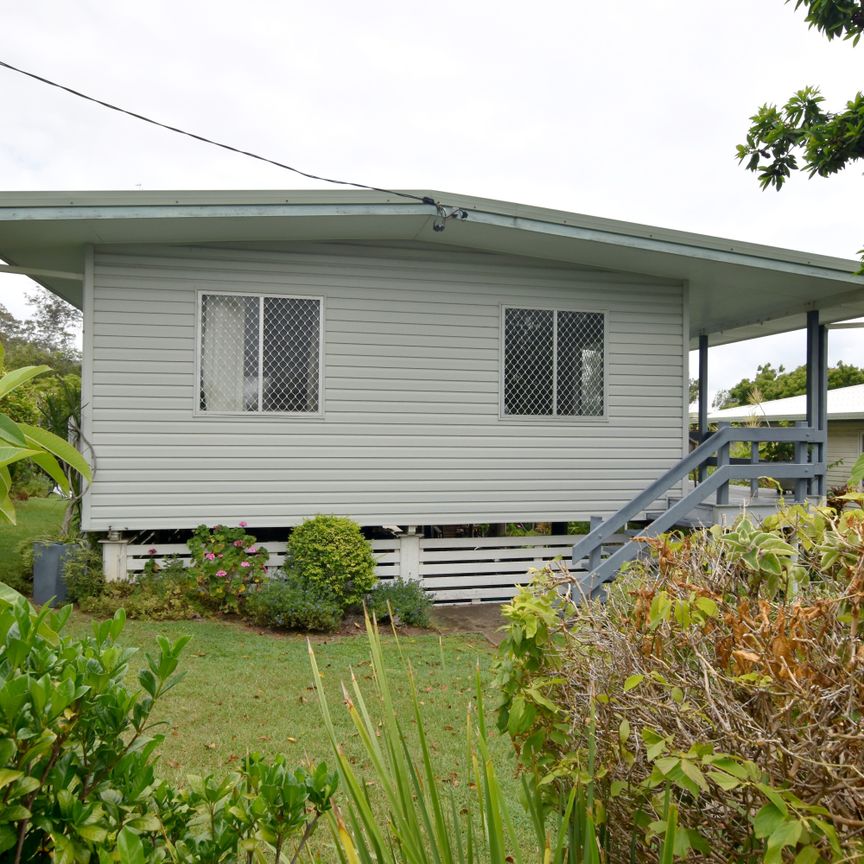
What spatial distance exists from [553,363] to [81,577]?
6.02m

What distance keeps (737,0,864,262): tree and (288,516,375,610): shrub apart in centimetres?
730

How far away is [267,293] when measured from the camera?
8094 millimetres

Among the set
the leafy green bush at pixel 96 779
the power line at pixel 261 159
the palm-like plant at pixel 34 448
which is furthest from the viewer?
the power line at pixel 261 159

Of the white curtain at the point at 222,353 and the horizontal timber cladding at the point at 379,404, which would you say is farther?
the white curtain at the point at 222,353

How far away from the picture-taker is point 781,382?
35469 millimetres

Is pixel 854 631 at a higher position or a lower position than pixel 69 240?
lower

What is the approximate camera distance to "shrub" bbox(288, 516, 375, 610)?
7571 mm

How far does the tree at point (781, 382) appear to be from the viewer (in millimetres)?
32656

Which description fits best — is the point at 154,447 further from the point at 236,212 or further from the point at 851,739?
the point at 851,739

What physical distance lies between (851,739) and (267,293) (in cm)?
770

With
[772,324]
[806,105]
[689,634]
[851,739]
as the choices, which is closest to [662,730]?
[689,634]

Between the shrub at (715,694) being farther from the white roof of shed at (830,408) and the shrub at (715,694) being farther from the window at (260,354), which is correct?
the white roof of shed at (830,408)

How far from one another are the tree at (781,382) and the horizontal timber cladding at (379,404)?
70.0 feet

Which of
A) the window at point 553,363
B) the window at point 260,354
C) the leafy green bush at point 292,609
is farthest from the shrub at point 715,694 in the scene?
the window at point 553,363
